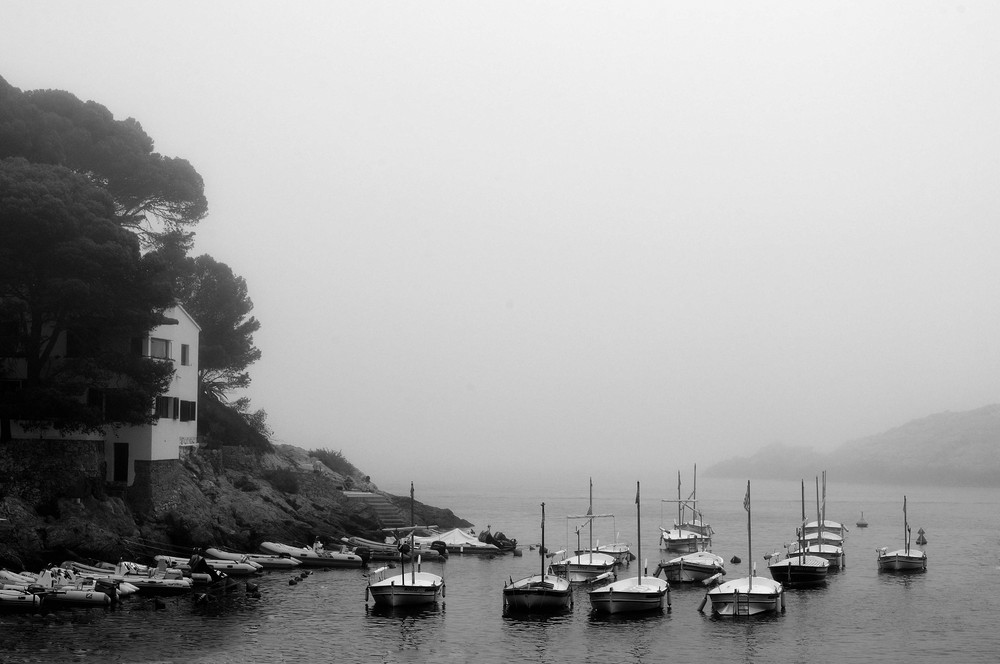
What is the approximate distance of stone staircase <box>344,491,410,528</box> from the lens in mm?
92562

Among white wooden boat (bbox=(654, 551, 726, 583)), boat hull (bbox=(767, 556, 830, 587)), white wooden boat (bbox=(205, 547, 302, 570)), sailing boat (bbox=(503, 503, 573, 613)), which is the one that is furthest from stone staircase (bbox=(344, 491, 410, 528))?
sailing boat (bbox=(503, 503, 573, 613))

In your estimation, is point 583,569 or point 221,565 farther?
point 583,569

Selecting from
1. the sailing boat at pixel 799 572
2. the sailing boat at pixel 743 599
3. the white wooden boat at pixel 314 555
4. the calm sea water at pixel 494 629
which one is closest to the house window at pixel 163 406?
the white wooden boat at pixel 314 555

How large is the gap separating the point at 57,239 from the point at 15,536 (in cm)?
1739

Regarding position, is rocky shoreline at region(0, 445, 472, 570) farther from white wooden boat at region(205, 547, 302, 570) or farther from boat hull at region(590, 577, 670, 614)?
boat hull at region(590, 577, 670, 614)

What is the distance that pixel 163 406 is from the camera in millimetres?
66500

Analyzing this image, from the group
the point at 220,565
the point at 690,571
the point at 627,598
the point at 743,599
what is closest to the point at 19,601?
the point at 220,565

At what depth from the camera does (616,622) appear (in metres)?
49.5

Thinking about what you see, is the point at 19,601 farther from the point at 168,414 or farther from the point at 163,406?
the point at 168,414

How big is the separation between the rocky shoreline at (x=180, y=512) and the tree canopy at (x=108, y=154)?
18.5 meters

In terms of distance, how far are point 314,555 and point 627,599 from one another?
26.3 m

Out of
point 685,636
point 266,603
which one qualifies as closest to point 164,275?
point 266,603

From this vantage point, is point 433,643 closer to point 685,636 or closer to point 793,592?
point 685,636

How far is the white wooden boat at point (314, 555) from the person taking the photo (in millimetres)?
68250
